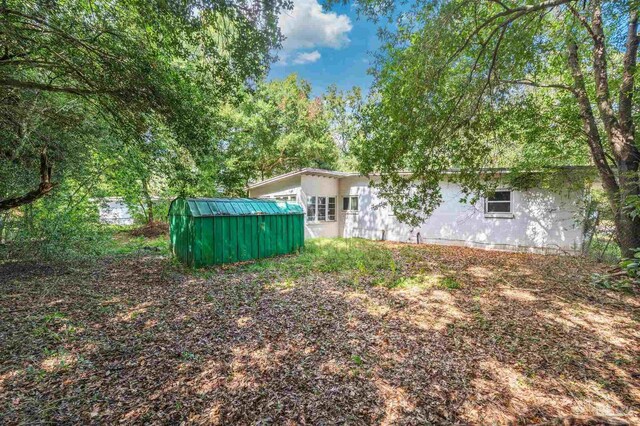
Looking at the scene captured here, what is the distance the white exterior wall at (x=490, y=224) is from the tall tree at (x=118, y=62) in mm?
8668

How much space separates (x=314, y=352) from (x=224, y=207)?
547cm

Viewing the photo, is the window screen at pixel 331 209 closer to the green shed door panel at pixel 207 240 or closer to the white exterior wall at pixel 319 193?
the white exterior wall at pixel 319 193

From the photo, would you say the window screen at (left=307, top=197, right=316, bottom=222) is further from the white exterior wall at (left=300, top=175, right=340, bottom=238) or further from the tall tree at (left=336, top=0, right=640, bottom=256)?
the tall tree at (left=336, top=0, right=640, bottom=256)

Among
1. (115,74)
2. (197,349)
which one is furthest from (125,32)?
(197,349)

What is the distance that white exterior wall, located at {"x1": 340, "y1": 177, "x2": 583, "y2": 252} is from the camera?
9.81 m

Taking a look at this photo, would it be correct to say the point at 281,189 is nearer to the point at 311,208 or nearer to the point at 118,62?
the point at 311,208

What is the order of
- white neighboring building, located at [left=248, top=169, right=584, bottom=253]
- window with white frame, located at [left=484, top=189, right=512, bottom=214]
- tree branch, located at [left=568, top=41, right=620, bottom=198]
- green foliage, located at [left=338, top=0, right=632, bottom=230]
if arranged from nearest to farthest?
green foliage, located at [left=338, top=0, right=632, bottom=230]
tree branch, located at [left=568, top=41, right=620, bottom=198]
white neighboring building, located at [left=248, top=169, right=584, bottom=253]
window with white frame, located at [left=484, top=189, right=512, bottom=214]

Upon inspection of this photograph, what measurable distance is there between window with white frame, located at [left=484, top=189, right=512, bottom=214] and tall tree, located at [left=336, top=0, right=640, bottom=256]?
11.9 ft

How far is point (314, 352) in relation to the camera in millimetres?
3334

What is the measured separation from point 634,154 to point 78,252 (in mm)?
12517

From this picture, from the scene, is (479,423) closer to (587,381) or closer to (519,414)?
(519,414)

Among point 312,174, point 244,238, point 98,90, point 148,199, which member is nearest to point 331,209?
Result: point 312,174

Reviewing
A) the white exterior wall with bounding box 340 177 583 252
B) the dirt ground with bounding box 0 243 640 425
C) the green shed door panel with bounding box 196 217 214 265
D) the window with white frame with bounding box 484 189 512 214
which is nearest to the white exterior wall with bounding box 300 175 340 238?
the white exterior wall with bounding box 340 177 583 252

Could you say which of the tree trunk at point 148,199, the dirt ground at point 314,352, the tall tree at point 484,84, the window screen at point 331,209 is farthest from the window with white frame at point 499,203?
the tree trunk at point 148,199
